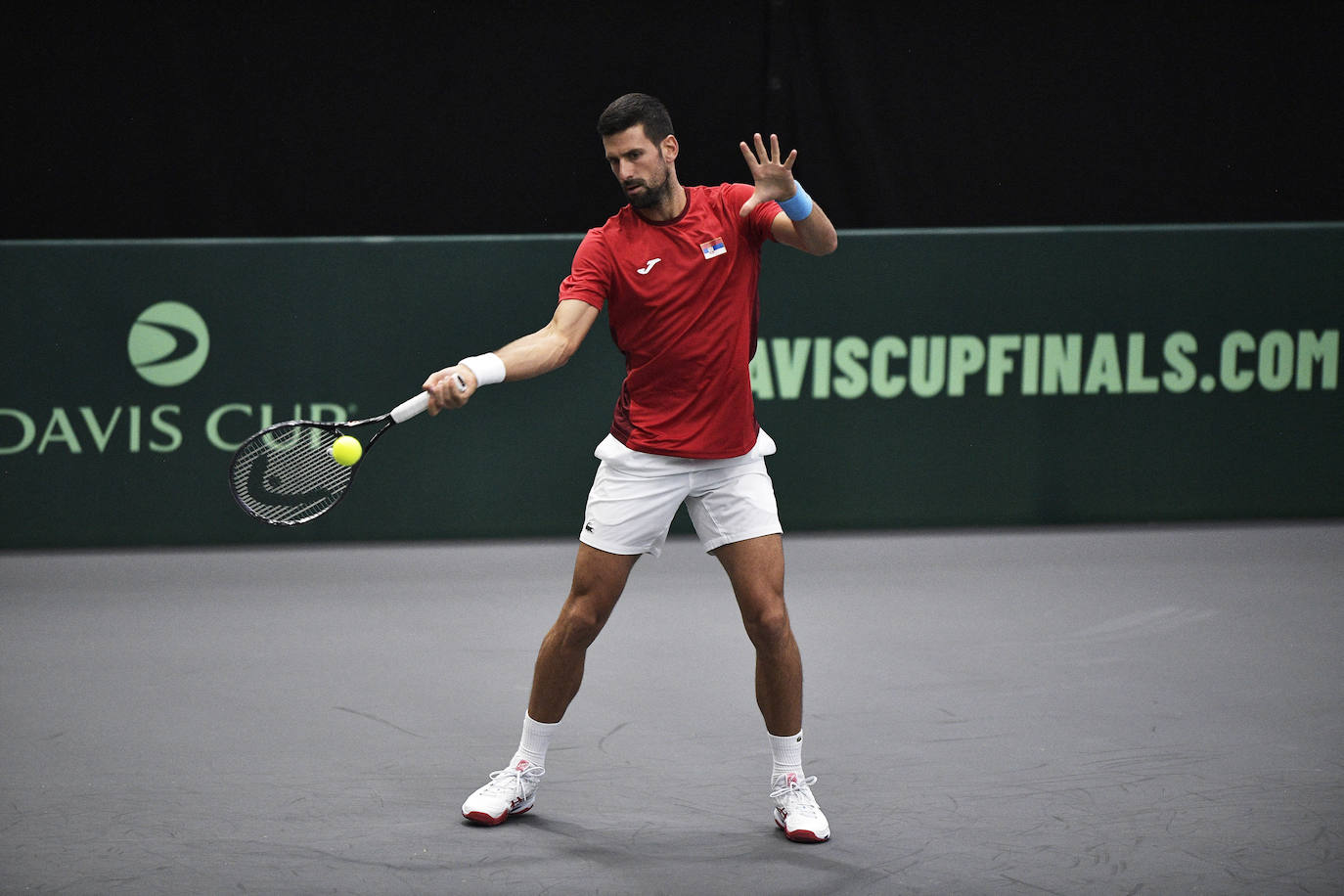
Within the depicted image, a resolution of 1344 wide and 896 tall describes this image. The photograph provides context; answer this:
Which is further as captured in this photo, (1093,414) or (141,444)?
(1093,414)

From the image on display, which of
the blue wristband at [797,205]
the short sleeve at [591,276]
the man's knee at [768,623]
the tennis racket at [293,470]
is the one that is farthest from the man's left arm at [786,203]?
the tennis racket at [293,470]

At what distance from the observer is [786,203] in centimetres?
366

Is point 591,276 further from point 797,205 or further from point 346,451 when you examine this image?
point 346,451

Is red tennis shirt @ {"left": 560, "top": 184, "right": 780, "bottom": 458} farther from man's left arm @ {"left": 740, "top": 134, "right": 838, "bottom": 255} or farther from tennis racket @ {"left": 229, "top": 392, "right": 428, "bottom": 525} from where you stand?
tennis racket @ {"left": 229, "top": 392, "right": 428, "bottom": 525}

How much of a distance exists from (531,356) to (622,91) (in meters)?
4.46

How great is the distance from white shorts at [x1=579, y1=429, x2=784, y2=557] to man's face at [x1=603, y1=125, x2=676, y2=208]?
0.61m

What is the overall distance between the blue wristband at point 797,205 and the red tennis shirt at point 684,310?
0.33 feet

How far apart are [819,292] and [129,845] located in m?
3.95

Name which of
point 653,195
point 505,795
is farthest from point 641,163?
point 505,795

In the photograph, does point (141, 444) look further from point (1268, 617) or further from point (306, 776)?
point (1268, 617)

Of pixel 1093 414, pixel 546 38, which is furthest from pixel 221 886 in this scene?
pixel 546 38

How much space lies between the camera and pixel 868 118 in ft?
25.8

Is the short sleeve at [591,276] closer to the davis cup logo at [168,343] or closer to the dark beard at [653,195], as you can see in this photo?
the dark beard at [653,195]

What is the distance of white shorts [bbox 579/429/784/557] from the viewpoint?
3771 mm
